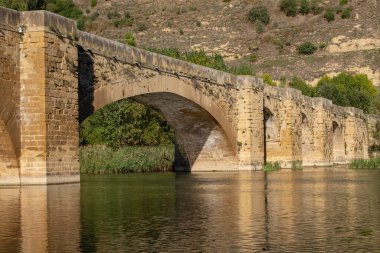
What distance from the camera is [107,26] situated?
7906cm

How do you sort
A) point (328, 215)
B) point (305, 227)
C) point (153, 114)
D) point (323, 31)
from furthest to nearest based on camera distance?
point (323, 31), point (153, 114), point (328, 215), point (305, 227)

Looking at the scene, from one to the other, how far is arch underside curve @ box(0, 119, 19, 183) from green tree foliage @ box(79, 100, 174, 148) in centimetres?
1775

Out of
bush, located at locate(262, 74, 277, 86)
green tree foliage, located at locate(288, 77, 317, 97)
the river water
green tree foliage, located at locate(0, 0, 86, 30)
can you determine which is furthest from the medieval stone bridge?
green tree foliage, located at locate(0, 0, 86, 30)

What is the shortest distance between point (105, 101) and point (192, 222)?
11.0 m

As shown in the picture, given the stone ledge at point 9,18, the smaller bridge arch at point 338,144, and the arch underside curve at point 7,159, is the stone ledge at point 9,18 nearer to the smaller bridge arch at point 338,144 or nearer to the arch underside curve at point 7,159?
the arch underside curve at point 7,159

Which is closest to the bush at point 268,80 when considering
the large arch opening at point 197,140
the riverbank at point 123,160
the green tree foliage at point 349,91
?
the green tree foliage at point 349,91

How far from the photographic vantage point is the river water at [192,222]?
6840mm

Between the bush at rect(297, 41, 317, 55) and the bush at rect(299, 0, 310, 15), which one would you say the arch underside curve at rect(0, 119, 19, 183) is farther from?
the bush at rect(299, 0, 310, 15)

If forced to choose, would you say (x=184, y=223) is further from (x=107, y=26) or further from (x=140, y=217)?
(x=107, y=26)

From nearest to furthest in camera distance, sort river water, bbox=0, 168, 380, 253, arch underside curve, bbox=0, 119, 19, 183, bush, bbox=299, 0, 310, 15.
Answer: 1. river water, bbox=0, 168, 380, 253
2. arch underside curve, bbox=0, 119, 19, 183
3. bush, bbox=299, 0, 310, 15

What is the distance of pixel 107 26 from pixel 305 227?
238 ft

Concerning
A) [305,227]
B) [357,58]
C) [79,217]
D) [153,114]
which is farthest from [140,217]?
[357,58]

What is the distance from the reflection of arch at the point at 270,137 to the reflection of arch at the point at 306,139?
13.2 feet

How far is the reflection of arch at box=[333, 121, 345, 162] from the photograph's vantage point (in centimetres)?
4347
